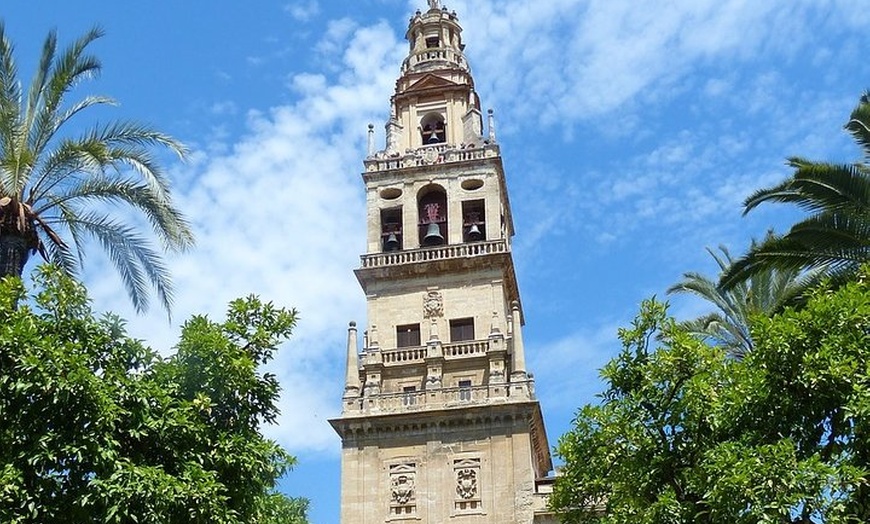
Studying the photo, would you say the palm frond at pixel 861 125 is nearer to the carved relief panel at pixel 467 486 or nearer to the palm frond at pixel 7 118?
the palm frond at pixel 7 118

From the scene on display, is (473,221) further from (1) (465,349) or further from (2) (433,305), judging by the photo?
(1) (465,349)

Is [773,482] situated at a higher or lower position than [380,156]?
A: lower

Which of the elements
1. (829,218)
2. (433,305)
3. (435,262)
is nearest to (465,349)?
(433,305)

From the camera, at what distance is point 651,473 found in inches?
772

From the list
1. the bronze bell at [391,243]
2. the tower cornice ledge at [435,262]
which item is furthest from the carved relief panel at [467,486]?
the bronze bell at [391,243]

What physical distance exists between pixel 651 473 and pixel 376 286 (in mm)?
24103

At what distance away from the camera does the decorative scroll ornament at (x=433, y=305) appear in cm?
4181

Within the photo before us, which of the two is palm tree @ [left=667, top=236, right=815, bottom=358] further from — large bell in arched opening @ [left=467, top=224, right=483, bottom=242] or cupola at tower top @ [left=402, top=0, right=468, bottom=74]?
cupola at tower top @ [left=402, top=0, right=468, bottom=74]

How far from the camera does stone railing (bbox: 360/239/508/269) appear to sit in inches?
1670

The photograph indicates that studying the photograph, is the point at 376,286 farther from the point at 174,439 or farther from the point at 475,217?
the point at 174,439

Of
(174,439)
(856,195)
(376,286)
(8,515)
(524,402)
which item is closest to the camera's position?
(8,515)

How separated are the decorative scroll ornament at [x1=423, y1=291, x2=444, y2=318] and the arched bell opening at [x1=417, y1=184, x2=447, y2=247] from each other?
2453 millimetres

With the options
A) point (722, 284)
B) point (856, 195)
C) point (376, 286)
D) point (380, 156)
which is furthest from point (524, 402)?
point (856, 195)

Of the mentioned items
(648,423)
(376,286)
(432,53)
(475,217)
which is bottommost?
(648,423)
